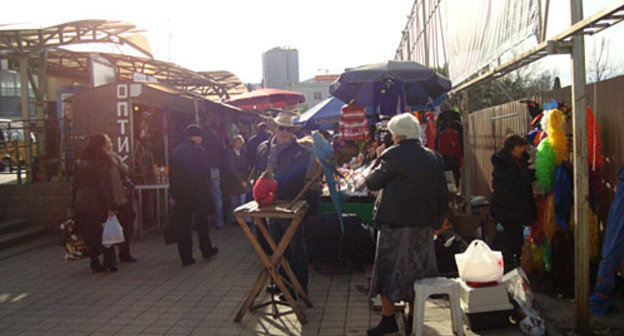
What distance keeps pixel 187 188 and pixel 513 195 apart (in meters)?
4.21

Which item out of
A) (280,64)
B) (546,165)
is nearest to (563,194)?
(546,165)

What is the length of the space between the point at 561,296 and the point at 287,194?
2.93 m

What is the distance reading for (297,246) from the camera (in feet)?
16.7

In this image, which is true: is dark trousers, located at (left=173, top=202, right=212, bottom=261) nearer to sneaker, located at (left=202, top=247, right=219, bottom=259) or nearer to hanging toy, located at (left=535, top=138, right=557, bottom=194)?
sneaker, located at (left=202, top=247, right=219, bottom=259)

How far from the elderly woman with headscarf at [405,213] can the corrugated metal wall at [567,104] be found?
6.02 ft

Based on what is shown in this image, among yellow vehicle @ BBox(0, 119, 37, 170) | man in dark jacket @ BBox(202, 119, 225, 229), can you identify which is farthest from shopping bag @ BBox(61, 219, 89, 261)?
yellow vehicle @ BBox(0, 119, 37, 170)

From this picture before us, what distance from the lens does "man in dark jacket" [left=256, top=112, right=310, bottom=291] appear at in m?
5.15

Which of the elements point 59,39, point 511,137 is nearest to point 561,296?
point 511,137

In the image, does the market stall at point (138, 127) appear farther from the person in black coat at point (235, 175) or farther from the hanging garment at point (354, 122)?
the hanging garment at point (354, 122)

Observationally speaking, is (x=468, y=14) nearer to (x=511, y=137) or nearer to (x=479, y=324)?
(x=511, y=137)

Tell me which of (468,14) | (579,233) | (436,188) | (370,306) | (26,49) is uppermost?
(26,49)

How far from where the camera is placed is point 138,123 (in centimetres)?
960

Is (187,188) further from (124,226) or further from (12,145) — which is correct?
(12,145)

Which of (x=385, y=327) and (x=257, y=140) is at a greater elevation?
(x=257, y=140)
